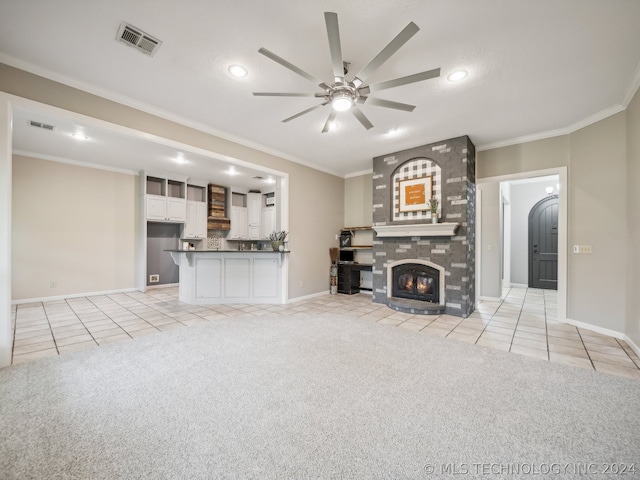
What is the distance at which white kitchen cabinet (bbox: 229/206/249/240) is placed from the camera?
800 cm

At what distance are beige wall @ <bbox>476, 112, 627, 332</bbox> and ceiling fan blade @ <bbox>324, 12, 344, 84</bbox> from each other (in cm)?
388

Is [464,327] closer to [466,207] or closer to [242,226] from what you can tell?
[466,207]

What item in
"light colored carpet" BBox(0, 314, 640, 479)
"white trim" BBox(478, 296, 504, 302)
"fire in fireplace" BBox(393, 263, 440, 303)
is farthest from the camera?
"white trim" BBox(478, 296, 504, 302)

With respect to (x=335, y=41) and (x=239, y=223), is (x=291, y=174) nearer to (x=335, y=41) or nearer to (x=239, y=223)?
(x=239, y=223)

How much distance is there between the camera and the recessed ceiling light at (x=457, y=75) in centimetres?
268

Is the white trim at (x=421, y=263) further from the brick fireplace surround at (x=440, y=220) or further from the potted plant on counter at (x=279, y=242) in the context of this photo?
the potted plant on counter at (x=279, y=242)

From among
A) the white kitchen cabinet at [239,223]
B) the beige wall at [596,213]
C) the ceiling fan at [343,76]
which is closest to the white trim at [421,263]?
the beige wall at [596,213]

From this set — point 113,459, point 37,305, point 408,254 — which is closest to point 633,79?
point 408,254

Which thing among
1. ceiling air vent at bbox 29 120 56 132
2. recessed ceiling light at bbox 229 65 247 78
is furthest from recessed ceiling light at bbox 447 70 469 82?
ceiling air vent at bbox 29 120 56 132

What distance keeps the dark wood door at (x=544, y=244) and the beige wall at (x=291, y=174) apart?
17.3 feet

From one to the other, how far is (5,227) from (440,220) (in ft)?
17.9

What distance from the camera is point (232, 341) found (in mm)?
3109

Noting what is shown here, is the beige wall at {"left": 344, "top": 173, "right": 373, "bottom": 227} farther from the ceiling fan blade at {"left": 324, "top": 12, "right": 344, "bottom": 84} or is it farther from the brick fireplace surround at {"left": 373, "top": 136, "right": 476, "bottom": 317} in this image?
the ceiling fan blade at {"left": 324, "top": 12, "right": 344, "bottom": 84}

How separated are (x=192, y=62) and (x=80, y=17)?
82 centimetres
